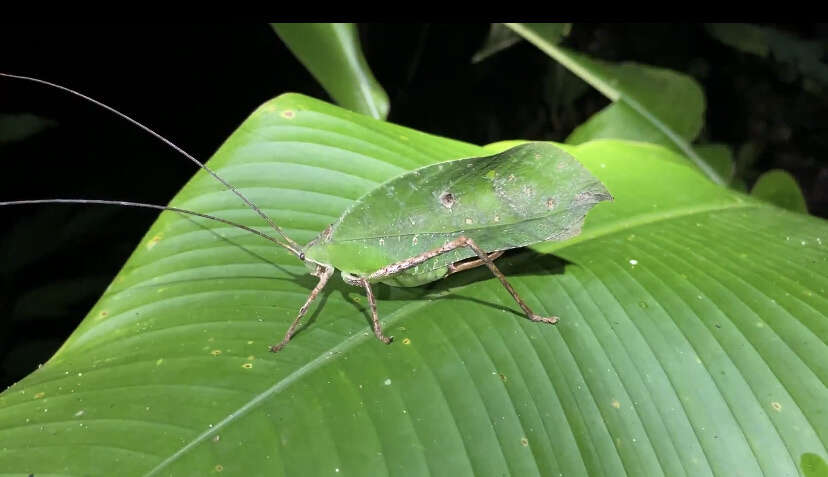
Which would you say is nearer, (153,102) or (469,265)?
(469,265)

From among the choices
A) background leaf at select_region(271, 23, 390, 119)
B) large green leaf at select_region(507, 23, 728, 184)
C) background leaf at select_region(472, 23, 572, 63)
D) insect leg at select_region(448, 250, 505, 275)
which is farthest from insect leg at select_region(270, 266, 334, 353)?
background leaf at select_region(472, 23, 572, 63)

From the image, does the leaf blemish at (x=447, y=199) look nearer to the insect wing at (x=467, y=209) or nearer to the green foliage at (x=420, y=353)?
the insect wing at (x=467, y=209)

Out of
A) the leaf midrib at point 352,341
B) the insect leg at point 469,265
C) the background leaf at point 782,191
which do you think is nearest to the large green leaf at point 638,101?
the background leaf at point 782,191

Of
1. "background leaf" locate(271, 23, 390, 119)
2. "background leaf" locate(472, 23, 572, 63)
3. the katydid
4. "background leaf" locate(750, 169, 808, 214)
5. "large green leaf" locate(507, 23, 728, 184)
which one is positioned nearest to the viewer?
the katydid

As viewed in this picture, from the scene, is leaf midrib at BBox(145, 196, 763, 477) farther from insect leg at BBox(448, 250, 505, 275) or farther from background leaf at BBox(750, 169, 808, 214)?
background leaf at BBox(750, 169, 808, 214)

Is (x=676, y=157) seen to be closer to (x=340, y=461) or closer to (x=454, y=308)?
(x=454, y=308)

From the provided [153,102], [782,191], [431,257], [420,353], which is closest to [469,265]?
[431,257]

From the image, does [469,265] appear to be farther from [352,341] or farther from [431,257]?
[352,341]
